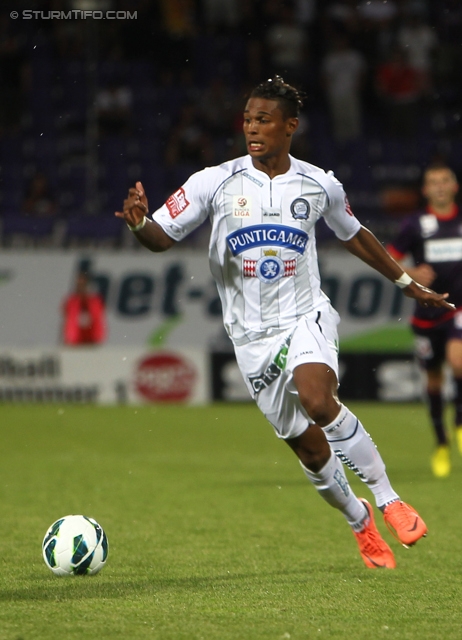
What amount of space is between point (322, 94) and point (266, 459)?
9.62m

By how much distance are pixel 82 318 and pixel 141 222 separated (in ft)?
34.7

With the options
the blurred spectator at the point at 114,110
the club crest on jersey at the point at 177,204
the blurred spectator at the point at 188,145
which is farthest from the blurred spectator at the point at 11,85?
the club crest on jersey at the point at 177,204

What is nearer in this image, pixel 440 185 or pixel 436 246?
pixel 440 185

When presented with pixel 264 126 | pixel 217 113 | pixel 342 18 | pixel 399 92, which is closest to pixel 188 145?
pixel 217 113

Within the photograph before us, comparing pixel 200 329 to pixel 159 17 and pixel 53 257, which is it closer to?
pixel 53 257

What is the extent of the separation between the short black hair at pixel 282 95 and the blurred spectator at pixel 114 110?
11898 mm

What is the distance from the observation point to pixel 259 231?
5.21 meters

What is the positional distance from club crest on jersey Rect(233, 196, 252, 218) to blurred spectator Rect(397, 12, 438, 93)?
13429 mm

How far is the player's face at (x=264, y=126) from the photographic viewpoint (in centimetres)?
517

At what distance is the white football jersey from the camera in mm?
5207

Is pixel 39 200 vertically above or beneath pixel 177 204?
beneath

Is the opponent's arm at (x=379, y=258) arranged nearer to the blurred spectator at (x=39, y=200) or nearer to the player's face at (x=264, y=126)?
the player's face at (x=264, y=126)

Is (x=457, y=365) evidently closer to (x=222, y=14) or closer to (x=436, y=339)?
(x=436, y=339)

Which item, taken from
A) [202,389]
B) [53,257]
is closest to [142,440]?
[202,389]
